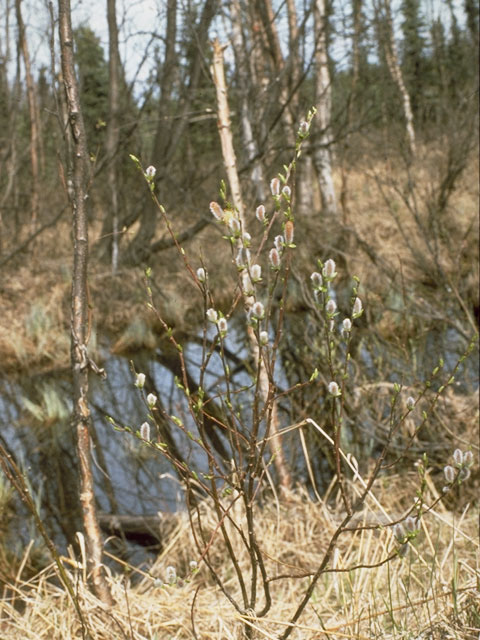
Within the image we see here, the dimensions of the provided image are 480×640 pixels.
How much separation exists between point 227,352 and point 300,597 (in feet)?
15.8

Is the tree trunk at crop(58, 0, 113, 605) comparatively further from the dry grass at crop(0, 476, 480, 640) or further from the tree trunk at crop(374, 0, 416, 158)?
the tree trunk at crop(374, 0, 416, 158)

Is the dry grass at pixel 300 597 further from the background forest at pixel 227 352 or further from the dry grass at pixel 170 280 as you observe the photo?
the dry grass at pixel 170 280

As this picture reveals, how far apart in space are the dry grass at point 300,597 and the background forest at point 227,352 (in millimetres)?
16

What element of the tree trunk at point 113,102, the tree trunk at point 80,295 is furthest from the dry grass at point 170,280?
the tree trunk at point 80,295

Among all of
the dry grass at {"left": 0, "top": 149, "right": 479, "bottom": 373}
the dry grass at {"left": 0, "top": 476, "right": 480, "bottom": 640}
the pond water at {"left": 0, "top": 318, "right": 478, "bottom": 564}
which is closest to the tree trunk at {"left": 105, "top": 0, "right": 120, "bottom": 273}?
the dry grass at {"left": 0, "top": 149, "right": 479, "bottom": 373}

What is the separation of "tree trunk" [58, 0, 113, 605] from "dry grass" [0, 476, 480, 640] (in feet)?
0.48

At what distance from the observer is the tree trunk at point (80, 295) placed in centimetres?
217

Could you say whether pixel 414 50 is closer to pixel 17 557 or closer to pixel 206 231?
pixel 206 231

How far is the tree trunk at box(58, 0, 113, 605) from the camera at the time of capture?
2.17 m

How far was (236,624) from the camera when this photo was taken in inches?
84.7

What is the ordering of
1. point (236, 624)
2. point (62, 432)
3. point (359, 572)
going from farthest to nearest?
1. point (62, 432)
2. point (359, 572)
3. point (236, 624)

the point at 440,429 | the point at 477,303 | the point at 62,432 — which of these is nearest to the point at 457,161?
the point at 477,303

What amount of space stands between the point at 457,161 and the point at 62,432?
695cm

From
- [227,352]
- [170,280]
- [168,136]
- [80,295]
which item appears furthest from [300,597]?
[170,280]
